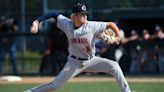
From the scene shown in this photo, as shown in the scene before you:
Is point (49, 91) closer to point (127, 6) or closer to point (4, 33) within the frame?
point (4, 33)

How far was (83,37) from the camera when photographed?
8312mm

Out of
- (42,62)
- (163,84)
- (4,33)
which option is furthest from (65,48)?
(163,84)

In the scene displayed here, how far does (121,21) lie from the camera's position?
18.0 m

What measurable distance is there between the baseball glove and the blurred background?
24.2 ft

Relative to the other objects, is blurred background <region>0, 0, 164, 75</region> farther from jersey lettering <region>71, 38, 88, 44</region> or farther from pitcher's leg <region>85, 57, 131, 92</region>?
jersey lettering <region>71, 38, 88, 44</region>

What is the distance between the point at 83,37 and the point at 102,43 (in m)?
8.10

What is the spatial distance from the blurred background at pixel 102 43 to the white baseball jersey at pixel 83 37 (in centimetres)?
746

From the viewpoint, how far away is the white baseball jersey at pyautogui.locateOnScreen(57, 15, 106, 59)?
8312 mm

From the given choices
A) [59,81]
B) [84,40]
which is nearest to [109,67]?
[84,40]

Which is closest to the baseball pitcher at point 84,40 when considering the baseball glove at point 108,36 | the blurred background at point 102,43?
the baseball glove at point 108,36

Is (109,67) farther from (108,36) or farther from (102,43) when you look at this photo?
(102,43)

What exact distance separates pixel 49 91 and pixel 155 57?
833 centimetres

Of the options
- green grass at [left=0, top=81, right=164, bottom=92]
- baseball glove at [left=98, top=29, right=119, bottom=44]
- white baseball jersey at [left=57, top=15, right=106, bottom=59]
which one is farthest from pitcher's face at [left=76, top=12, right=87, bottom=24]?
green grass at [left=0, top=81, right=164, bottom=92]

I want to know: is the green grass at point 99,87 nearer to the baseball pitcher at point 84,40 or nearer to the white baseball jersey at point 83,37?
the baseball pitcher at point 84,40
